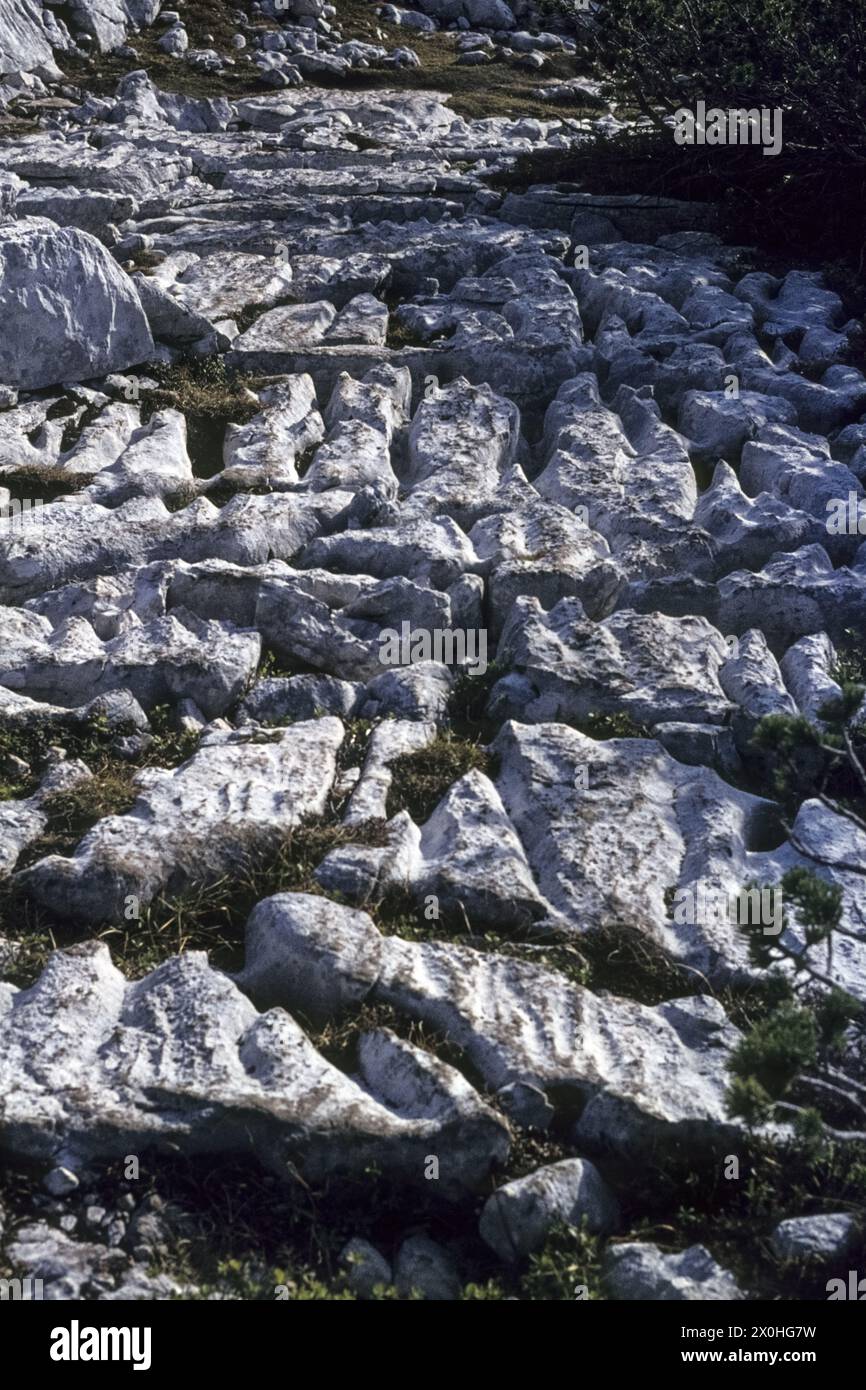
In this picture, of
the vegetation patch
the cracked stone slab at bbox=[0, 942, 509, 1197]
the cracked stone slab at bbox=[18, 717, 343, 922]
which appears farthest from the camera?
the vegetation patch

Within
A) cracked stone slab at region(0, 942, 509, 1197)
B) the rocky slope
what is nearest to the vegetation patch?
the rocky slope

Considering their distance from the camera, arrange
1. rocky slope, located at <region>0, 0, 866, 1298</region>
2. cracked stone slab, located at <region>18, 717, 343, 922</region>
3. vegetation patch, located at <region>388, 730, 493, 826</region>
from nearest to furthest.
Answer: rocky slope, located at <region>0, 0, 866, 1298</region>
cracked stone slab, located at <region>18, 717, 343, 922</region>
vegetation patch, located at <region>388, 730, 493, 826</region>

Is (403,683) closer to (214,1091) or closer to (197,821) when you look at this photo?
(197,821)

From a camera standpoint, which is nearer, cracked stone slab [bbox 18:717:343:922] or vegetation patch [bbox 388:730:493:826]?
cracked stone slab [bbox 18:717:343:922]

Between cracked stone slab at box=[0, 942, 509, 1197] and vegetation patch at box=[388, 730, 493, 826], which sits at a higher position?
vegetation patch at box=[388, 730, 493, 826]

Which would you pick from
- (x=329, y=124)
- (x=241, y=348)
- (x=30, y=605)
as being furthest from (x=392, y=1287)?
(x=329, y=124)

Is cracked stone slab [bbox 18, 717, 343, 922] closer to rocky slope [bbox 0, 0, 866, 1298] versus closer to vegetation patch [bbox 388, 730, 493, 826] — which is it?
rocky slope [bbox 0, 0, 866, 1298]

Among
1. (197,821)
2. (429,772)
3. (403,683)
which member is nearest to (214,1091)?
(197,821)

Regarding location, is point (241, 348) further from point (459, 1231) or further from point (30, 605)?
point (459, 1231)
